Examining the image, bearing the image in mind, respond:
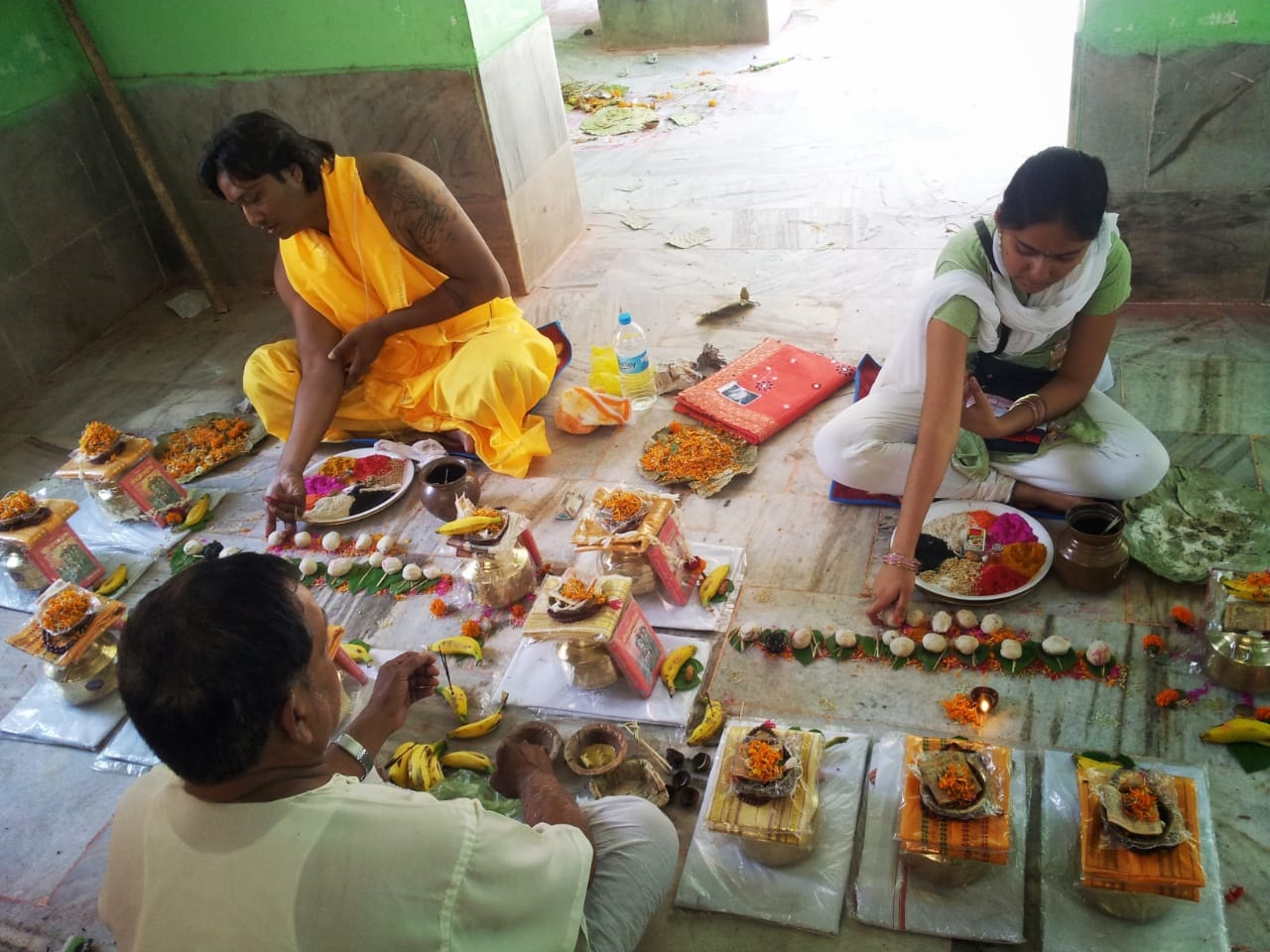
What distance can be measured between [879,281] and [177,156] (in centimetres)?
396

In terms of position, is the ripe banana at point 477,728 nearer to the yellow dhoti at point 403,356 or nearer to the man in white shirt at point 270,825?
the man in white shirt at point 270,825

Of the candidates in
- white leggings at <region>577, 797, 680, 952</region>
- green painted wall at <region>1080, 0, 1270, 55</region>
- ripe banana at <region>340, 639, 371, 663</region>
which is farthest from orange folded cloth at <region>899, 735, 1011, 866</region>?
green painted wall at <region>1080, 0, 1270, 55</region>

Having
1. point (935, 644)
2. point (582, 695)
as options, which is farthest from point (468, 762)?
point (935, 644)

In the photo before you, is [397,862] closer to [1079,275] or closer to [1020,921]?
[1020,921]

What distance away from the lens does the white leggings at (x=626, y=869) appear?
6.56ft

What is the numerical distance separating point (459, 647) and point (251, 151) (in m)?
1.76

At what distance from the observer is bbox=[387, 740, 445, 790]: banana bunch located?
8.32ft

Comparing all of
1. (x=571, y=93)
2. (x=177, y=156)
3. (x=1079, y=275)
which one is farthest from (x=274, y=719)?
(x=571, y=93)

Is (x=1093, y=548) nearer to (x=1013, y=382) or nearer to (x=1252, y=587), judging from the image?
(x=1252, y=587)

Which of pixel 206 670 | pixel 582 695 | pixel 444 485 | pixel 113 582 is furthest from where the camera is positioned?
pixel 113 582

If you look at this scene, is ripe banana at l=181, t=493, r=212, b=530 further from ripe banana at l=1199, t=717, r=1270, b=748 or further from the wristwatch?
ripe banana at l=1199, t=717, r=1270, b=748

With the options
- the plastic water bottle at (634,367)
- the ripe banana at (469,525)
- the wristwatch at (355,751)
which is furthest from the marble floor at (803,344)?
the wristwatch at (355,751)

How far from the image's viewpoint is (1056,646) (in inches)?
104

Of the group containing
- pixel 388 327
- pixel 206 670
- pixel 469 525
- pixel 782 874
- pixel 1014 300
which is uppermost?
pixel 206 670
